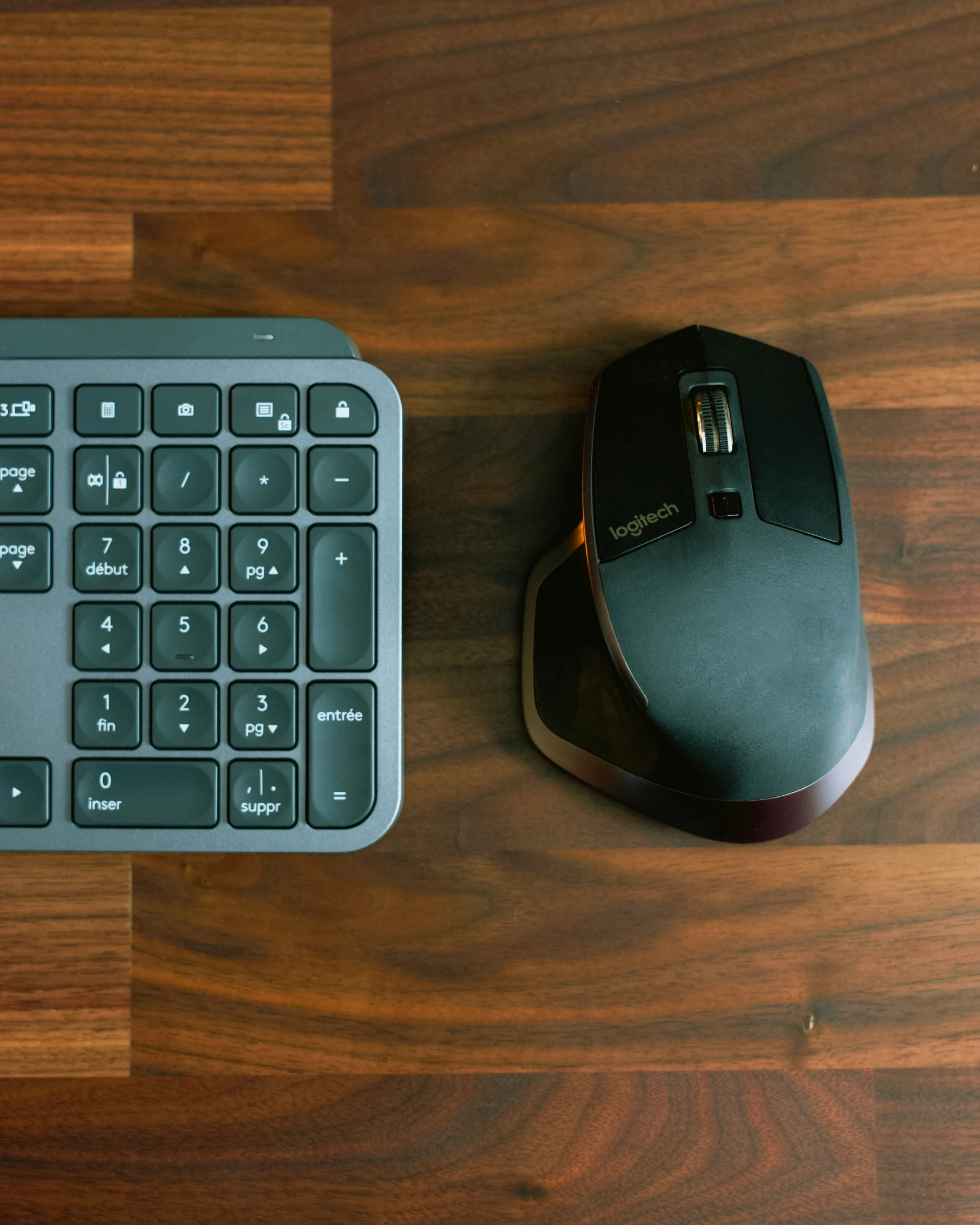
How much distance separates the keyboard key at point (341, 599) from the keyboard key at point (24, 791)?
11 cm

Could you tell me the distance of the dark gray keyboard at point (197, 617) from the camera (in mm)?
327

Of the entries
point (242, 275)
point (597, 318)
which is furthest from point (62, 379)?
point (597, 318)

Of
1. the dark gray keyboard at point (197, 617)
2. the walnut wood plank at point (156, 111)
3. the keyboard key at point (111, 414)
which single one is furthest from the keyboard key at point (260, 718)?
the walnut wood plank at point (156, 111)

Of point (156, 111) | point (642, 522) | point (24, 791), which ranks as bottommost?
point (24, 791)

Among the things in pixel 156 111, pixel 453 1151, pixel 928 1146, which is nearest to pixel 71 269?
pixel 156 111

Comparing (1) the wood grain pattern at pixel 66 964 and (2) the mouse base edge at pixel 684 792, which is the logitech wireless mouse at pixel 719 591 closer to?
(2) the mouse base edge at pixel 684 792

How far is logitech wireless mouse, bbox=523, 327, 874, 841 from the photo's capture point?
0.31 m

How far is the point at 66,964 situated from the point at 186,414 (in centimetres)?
23

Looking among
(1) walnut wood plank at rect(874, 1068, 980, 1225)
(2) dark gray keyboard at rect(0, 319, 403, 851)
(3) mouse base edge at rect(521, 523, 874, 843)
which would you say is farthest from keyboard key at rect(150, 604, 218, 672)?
(1) walnut wood plank at rect(874, 1068, 980, 1225)

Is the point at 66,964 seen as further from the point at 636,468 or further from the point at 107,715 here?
the point at 636,468

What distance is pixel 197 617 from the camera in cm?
33

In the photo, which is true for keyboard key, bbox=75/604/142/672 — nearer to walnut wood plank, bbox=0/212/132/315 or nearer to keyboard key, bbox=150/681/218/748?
keyboard key, bbox=150/681/218/748

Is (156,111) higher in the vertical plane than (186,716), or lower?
higher

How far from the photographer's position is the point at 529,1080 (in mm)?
365
